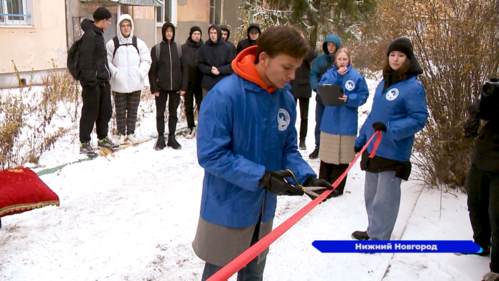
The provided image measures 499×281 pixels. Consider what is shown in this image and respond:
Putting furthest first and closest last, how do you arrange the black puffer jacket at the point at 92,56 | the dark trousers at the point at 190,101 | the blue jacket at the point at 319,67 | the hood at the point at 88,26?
1. the dark trousers at the point at 190,101
2. the blue jacket at the point at 319,67
3. the hood at the point at 88,26
4. the black puffer jacket at the point at 92,56

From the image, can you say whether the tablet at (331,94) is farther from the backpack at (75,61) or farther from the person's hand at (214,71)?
the backpack at (75,61)

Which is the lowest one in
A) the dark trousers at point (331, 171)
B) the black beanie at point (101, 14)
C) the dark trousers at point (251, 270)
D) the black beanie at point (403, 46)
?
the dark trousers at point (331, 171)

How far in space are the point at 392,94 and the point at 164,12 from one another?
48.8 ft

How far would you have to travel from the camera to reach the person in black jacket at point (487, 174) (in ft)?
10.6

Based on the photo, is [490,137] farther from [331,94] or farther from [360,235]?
[331,94]

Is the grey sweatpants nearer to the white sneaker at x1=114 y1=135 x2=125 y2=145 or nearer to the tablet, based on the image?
the tablet

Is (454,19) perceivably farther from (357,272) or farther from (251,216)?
(251,216)

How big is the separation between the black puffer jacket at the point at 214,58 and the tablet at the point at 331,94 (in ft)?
8.82

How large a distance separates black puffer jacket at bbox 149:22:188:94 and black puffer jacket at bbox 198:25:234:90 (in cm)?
45

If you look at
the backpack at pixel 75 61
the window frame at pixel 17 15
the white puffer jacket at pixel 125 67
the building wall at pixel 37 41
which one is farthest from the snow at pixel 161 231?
the window frame at pixel 17 15

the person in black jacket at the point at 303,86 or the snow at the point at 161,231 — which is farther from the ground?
the person in black jacket at the point at 303,86

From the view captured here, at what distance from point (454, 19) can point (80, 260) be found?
4.52 m

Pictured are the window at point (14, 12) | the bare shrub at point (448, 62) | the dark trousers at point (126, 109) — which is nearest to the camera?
the bare shrub at point (448, 62)

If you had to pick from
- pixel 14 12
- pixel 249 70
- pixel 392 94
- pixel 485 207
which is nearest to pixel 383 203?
pixel 485 207
